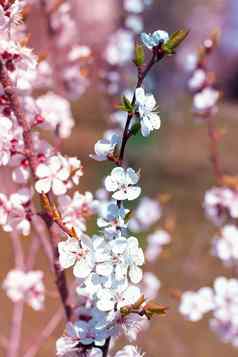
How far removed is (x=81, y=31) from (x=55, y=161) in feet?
6.33

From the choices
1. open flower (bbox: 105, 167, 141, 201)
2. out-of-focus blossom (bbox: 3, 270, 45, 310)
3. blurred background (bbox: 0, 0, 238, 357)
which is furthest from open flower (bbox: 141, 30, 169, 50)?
blurred background (bbox: 0, 0, 238, 357)

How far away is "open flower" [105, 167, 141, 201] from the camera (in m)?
0.57

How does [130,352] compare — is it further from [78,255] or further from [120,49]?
[120,49]

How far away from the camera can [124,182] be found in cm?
58

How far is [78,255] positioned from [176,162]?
1.33 m

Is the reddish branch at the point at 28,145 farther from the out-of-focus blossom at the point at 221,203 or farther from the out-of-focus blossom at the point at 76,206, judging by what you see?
the out-of-focus blossom at the point at 221,203

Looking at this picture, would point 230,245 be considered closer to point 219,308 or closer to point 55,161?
point 219,308

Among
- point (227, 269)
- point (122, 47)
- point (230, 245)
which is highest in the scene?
point (122, 47)

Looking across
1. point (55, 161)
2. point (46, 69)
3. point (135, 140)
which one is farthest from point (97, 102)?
point (55, 161)

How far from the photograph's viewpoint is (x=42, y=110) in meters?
0.82

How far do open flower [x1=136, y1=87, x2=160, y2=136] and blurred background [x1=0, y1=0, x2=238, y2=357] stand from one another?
0.68 m

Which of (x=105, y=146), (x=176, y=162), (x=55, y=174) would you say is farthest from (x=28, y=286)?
(x=176, y=162)

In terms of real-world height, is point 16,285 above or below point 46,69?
below

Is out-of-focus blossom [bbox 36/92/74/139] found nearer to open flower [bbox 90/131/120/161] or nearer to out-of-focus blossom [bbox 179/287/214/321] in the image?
open flower [bbox 90/131/120/161]
